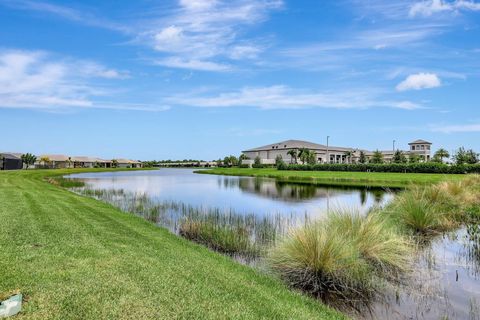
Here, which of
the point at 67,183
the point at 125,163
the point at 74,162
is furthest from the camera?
the point at 125,163

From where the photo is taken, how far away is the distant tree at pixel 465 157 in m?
64.8

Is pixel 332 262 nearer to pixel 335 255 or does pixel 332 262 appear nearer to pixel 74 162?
pixel 335 255

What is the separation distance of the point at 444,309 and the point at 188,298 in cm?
424

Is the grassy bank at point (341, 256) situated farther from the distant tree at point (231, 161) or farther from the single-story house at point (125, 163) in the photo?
→ the single-story house at point (125, 163)

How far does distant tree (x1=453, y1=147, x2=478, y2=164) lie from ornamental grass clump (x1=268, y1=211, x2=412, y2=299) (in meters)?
65.7

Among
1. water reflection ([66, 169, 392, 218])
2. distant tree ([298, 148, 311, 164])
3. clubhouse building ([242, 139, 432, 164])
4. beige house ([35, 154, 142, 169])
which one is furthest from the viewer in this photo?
clubhouse building ([242, 139, 432, 164])

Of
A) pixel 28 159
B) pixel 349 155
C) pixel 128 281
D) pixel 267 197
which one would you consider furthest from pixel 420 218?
pixel 349 155

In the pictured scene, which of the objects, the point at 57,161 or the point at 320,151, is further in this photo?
the point at 320,151

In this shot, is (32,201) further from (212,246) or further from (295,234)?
(295,234)

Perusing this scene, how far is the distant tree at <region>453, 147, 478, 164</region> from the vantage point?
6478 centimetres

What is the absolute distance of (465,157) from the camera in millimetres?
65375

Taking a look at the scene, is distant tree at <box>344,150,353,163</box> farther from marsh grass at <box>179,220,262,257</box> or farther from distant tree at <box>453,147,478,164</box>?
marsh grass at <box>179,220,262,257</box>

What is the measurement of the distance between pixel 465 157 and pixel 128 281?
72.8 metres

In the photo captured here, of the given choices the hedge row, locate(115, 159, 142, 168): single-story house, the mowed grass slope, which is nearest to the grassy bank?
the mowed grass slope
